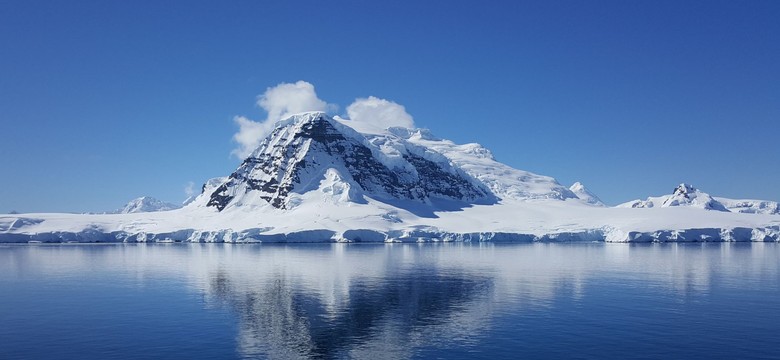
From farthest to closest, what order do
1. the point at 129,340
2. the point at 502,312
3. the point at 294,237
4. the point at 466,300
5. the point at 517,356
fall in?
the point at 294,237 < the point at 466,300 < the point at 502,312 < the point at 129,340 < the point at 517,356

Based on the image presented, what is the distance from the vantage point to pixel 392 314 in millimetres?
41062

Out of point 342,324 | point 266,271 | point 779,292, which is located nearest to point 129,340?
point 342,324

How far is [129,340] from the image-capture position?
33.5 meters

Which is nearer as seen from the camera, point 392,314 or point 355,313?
point 392,314

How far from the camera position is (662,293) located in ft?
169

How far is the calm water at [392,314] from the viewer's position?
31016 millimetres

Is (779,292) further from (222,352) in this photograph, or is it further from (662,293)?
(222,352)

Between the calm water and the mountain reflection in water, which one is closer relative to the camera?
the calm water

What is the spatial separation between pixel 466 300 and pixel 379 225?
121 metres

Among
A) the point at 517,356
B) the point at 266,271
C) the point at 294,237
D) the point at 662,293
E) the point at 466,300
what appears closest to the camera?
the point at 517,356

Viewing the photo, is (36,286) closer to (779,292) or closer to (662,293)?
(662,293)

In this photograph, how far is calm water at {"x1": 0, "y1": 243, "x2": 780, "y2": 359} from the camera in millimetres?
31016

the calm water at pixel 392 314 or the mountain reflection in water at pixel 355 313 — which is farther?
the mountain reflection in water at pixel 355 313

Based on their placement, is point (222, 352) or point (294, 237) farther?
point (294, 237)
